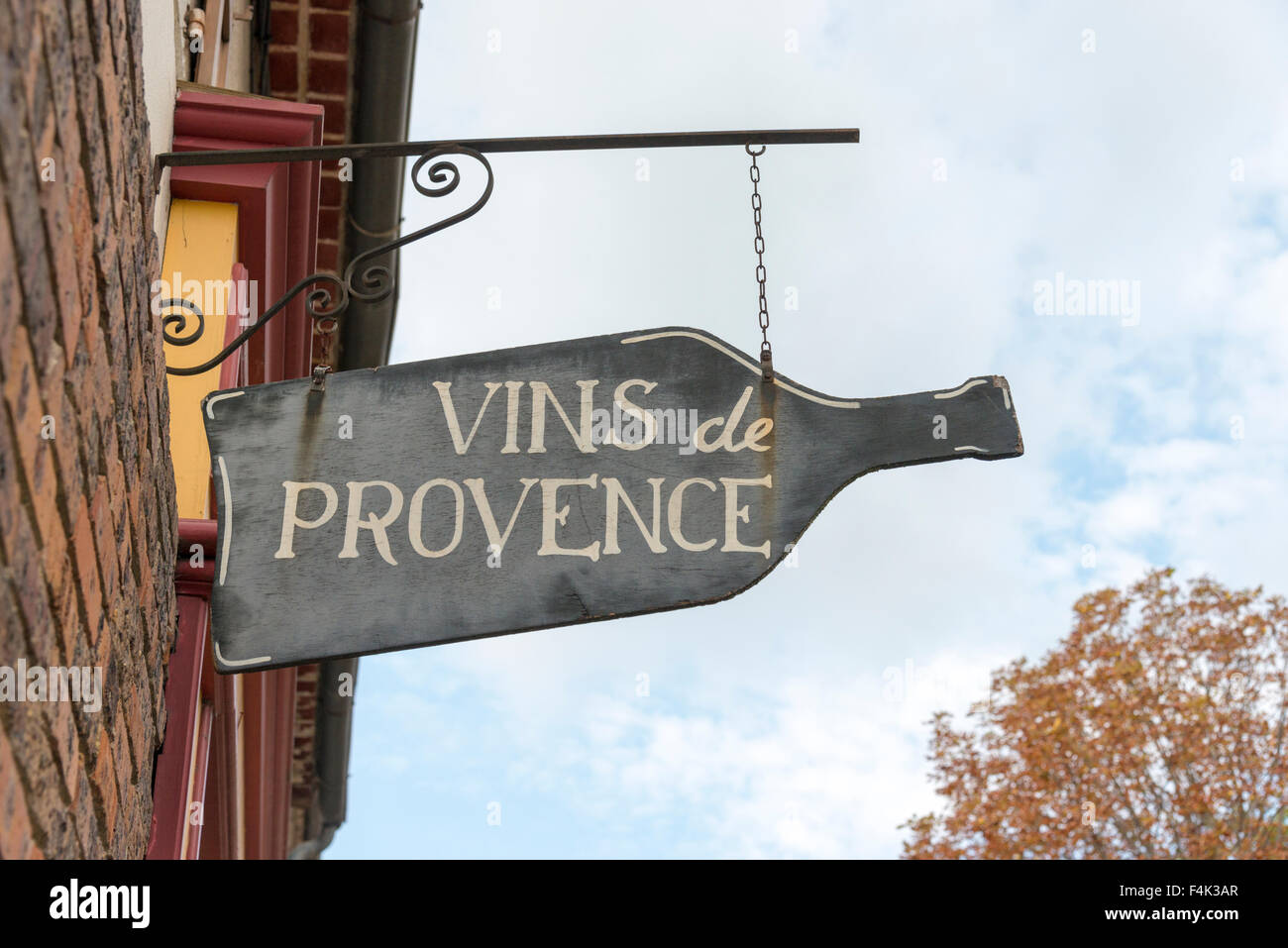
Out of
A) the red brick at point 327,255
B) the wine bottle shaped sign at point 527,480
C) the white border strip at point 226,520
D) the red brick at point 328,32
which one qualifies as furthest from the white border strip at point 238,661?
the red brick at point 327,255

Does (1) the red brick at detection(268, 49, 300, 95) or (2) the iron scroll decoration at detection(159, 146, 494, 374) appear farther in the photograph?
(1) the red brick at detection(268, 49, 300, 95)

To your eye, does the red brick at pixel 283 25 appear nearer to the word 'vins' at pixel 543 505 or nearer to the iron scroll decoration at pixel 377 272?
the iron scroll decoration at pixel 377 272

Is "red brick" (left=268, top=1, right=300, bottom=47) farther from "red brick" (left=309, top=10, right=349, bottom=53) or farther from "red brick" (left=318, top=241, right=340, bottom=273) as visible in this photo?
"red brick" (left=318, top=241, right=340, bottom=273)

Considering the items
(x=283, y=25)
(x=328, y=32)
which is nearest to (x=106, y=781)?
(x=328, y=32)

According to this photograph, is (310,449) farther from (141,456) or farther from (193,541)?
(193,541)

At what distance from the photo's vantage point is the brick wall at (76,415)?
1.46 meters

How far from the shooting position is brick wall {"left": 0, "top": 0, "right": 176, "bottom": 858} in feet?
4.80

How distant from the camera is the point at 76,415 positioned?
175 centimetres

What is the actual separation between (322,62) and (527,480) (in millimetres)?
3920

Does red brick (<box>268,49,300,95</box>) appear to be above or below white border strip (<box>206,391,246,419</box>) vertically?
above

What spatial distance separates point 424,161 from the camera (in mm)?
2994

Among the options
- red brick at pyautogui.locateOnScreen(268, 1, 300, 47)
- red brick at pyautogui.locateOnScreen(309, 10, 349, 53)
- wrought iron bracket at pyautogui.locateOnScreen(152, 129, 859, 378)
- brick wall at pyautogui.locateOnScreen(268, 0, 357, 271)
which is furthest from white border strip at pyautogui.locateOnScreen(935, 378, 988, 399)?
red brick at pyautogui.locateOnScreen(268, 1, 300, 47)

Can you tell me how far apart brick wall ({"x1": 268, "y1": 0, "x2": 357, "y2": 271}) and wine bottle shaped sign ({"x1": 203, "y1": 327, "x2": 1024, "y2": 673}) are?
3385mm

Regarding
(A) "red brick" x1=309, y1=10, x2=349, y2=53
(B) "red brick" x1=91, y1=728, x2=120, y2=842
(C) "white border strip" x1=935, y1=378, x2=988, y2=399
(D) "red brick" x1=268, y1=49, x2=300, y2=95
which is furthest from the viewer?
(D) "red brick" x1=268, y1=49, x2=300, y2=95
